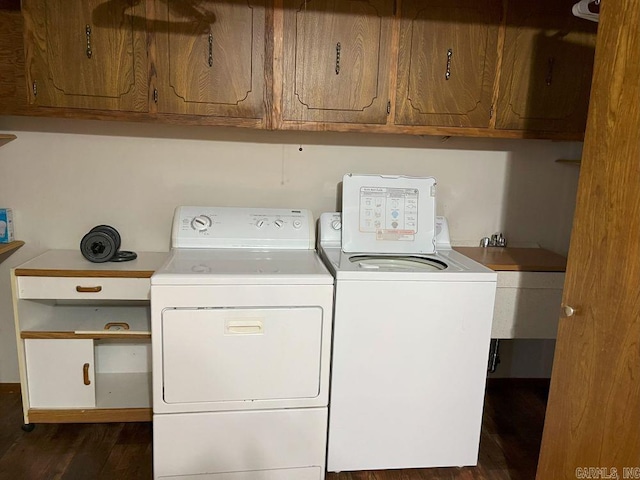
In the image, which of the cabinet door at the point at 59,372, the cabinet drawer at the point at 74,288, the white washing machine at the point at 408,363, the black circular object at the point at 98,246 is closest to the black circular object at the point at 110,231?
the black circular object at the point at 98,246

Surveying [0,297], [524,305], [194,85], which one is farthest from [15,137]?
[524,305]

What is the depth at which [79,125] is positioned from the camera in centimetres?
221

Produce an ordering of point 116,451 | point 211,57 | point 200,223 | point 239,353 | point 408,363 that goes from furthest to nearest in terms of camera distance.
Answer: point 200,223 → point 116,451 → point 211,57 → point 408,363 → point 239,353

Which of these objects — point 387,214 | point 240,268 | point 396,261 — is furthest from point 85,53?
point 396,261

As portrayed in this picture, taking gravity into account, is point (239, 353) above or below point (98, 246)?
below

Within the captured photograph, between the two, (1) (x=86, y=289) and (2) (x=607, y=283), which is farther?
(1) (x=86, y=289)

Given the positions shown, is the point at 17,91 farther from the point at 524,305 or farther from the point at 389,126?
the point at 524,305

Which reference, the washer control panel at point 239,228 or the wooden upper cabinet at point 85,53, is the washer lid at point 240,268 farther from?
the wooden upper cabinet at point 85,53

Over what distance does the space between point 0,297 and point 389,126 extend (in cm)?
206

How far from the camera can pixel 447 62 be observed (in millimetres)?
2020

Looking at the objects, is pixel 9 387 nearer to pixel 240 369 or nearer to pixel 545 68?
pixel 240 369

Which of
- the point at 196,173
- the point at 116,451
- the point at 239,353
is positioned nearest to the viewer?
the point at 239,353

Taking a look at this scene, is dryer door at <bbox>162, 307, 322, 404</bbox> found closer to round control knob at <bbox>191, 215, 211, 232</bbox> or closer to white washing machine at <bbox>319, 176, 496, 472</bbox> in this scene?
white washing machine at <bbox>319, 176, 496, 472</bbox>

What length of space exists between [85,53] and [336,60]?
1003 mm
